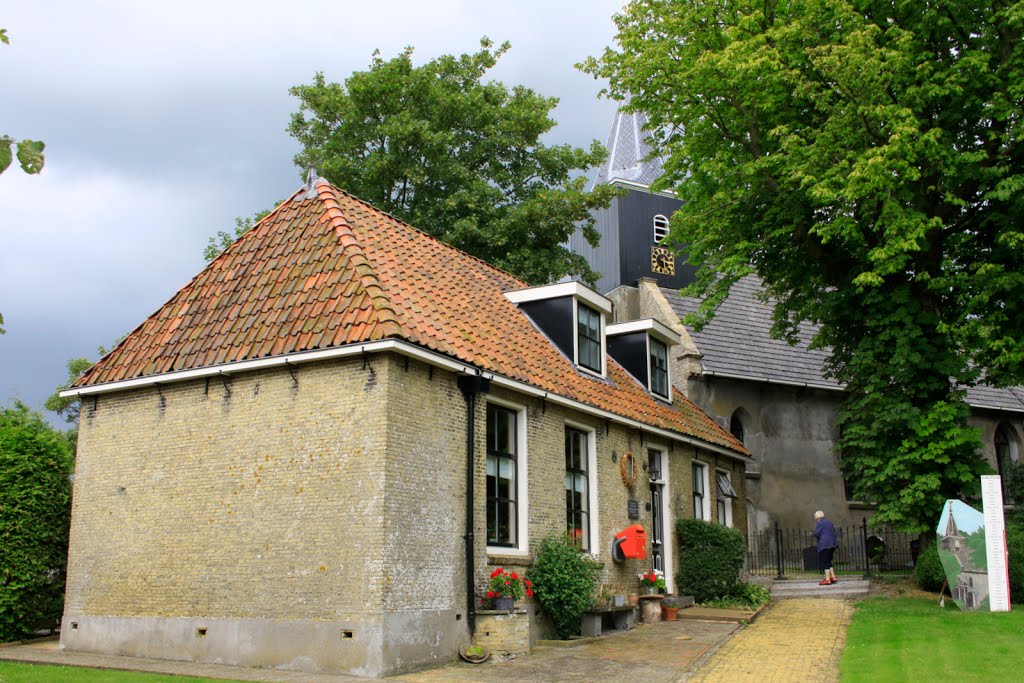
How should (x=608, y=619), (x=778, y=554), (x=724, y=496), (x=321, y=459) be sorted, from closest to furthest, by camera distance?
(x=321, y=459) → (x=608, y=619) → (x=724, y=496) → (x=778, y=554)

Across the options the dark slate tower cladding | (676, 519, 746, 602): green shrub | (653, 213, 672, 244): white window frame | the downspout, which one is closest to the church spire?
the dark slate tower cladding

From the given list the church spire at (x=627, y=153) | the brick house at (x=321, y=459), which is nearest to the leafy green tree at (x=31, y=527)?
the brick house at (x=321, y=459)

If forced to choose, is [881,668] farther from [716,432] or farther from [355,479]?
[716,432]

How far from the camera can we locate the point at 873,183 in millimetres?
16016

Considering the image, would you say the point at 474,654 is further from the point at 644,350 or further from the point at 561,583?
the point at 644,350

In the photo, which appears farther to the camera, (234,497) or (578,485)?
(578,485)

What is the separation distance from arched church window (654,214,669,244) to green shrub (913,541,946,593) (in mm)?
14596

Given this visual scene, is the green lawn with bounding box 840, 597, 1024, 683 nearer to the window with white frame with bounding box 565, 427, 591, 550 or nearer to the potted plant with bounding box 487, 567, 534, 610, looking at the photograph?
the potted plant with bounding box 487, 567, 534, 610

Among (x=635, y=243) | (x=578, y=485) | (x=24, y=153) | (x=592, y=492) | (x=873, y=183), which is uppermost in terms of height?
(x=635, y=243)

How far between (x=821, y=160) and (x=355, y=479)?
34.5 ft

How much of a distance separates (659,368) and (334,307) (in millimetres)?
10889

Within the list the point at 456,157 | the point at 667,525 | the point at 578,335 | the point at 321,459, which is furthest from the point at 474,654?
the point at 456,157

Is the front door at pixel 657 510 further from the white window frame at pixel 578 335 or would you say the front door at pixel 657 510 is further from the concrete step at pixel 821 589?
the concrete step at pixel 821 589

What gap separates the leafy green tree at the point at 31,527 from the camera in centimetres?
1449
